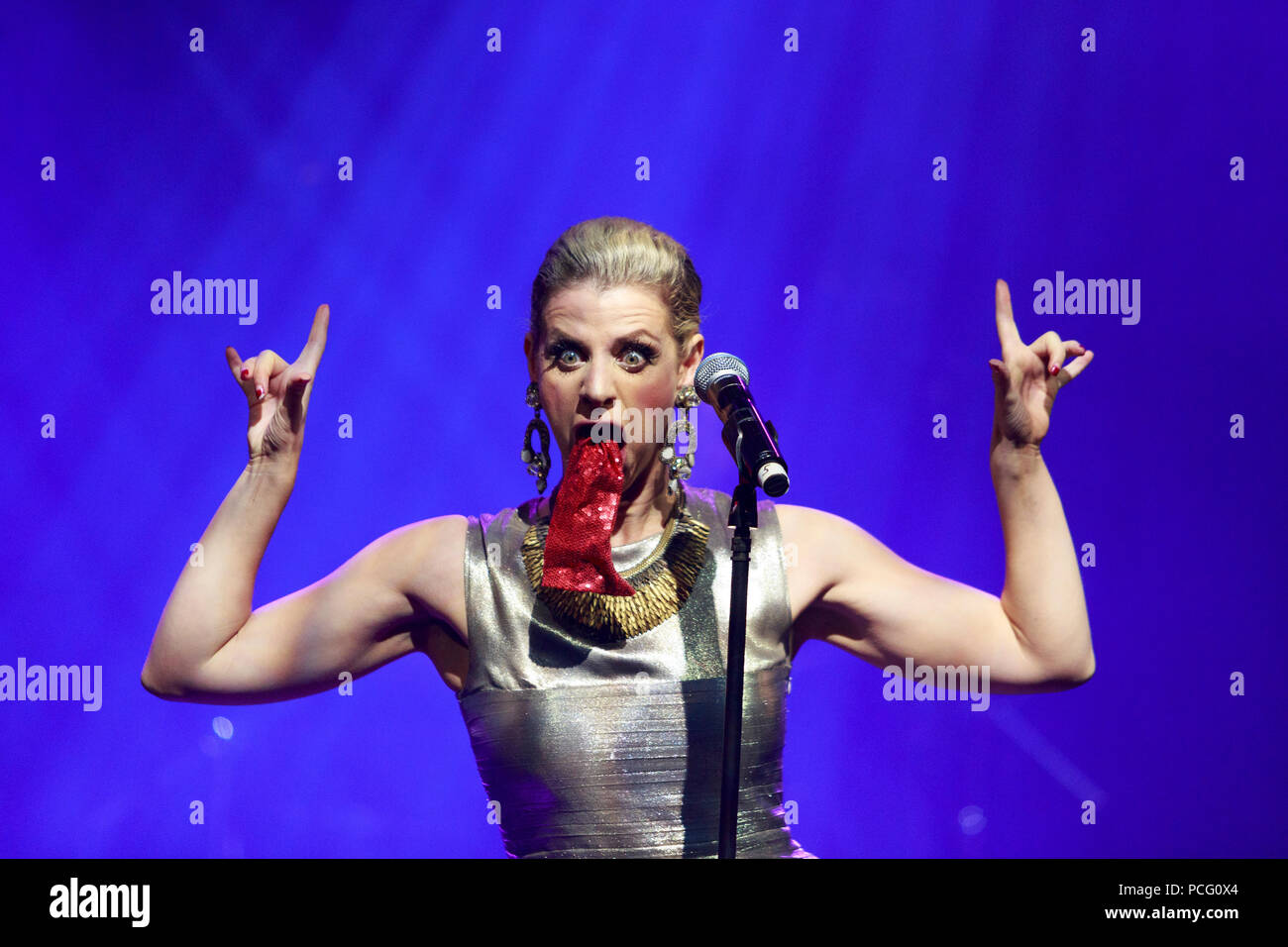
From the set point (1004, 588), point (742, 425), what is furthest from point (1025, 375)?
point (742, 425)

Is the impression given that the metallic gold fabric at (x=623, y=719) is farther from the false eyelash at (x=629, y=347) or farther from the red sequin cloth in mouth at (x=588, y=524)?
the false eyelash at (x=629, y=347)

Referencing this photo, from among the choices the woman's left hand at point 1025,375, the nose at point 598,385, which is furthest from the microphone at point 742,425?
the woman's left hand at point 1025,375

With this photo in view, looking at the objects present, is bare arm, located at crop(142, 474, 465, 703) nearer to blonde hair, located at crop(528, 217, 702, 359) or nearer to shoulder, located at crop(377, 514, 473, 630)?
shoulder, located at crop(377, 514, 473, 630)

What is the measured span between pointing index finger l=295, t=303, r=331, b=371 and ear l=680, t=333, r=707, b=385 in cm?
62

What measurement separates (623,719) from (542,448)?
19.4 inches

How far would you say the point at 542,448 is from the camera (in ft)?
7.47

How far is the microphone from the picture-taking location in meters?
1.59

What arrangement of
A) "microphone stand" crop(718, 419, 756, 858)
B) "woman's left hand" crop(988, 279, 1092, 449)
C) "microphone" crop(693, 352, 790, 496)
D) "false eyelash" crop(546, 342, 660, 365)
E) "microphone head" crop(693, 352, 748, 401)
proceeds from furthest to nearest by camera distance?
"false eyelash" crop(546, 342, 660, 365)
"woman's left hand" crop(988, 279, 1092, 449)
"microphone head" crop(693, 352, 748, 401)
"microphone stand" crop(718, 419, 756, 858)
"microphone" crop(693, 352, 790, 496)

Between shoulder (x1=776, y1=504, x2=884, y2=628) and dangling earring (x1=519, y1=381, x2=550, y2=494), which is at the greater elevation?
dangling earring (x1=519, y1=381, x2=550, y2=494)

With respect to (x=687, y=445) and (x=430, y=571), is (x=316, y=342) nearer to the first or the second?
(x=430, y=571)

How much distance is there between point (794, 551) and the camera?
7.52ft

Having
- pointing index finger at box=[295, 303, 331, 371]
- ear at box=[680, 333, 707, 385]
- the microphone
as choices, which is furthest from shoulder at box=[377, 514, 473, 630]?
the microphone

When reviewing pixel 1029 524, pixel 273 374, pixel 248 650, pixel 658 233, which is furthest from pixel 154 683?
pixel 1029 524

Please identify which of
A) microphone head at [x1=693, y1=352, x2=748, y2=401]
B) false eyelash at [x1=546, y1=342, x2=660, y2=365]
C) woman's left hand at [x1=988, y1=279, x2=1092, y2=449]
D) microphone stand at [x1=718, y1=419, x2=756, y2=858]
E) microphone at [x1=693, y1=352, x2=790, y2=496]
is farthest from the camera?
false eyelash at [x1=546, y1=342, x2=660, y2=365]
